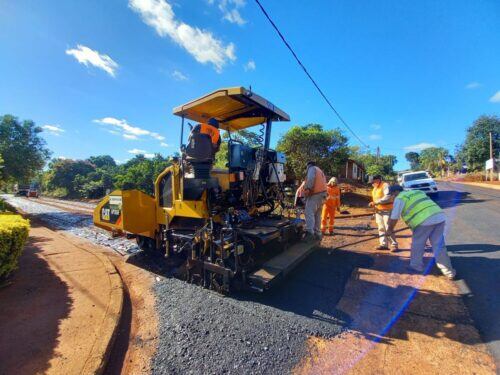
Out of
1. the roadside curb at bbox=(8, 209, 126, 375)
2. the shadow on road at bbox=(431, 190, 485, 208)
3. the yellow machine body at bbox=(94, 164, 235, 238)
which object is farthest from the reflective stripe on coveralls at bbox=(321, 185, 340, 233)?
the shadow on road at bbox=(431, 190, 485, 208)

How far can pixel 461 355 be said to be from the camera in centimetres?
246

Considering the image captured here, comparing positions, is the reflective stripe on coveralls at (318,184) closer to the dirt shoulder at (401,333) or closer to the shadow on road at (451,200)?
the dirt shoulder at (401,333)

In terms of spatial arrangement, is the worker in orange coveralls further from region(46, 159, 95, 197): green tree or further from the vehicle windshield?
region(46, 159, 95, 197): green tree

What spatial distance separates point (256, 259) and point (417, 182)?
507 inches

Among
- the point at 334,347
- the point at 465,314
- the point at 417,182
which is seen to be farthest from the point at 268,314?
the point at 417,182

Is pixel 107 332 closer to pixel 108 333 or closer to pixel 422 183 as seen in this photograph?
pixel 108 333

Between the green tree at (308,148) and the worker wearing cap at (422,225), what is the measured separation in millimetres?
9139

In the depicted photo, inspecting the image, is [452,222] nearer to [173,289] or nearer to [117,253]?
[173,289]

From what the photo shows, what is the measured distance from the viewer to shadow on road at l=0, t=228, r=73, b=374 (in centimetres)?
250

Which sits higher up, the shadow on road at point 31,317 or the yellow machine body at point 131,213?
the yellow machine body at point 131,213

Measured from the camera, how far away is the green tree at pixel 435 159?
68.7 m

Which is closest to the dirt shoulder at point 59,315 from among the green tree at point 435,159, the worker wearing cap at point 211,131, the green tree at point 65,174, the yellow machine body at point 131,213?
the yellow machine body at point 131,213

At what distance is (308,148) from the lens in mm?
13883

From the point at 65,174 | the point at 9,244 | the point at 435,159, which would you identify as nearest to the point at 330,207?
the point at 9,244
